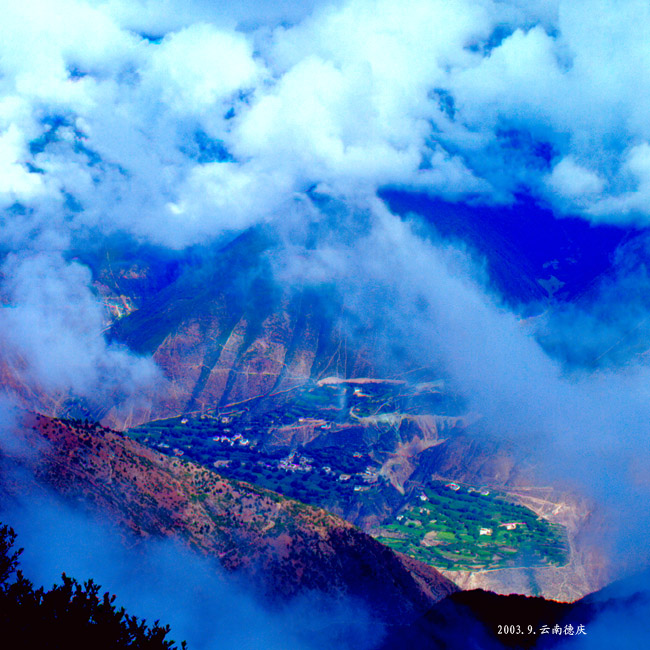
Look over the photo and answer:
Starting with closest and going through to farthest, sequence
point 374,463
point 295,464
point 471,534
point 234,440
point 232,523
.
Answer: point 232,523 < point 471,534 < point 295,464 < point 374,463 < point 234,440

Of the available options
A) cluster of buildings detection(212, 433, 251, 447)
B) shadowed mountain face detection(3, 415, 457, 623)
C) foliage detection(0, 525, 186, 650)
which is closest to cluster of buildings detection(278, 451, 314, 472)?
cluster of buildings detection(212, 433, 251, 447)

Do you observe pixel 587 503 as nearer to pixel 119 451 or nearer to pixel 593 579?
pixel 593 579

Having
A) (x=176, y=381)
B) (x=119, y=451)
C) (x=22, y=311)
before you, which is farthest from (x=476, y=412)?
(x=22, y=311)

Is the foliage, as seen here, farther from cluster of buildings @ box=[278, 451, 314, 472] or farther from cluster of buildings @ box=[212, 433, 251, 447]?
cluster of buildings @ box=[212, 433, 251, 447]

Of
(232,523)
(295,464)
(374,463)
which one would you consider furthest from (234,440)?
(232,523)

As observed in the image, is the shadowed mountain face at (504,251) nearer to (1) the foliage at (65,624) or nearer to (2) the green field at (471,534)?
(2) the green field at (471,534)

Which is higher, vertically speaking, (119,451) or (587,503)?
(587,503)

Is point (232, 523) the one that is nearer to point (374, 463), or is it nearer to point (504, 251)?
point (374, 463)
